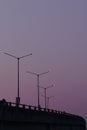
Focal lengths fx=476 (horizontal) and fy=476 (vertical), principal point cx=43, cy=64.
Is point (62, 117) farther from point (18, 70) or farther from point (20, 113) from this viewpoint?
point (20, 113)

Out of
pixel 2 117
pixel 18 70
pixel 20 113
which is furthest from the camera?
pixel 18 70

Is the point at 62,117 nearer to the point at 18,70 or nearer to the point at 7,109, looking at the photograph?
the point at 18,70

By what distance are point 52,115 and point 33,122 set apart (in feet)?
47.6

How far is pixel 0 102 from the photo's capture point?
50.4 m

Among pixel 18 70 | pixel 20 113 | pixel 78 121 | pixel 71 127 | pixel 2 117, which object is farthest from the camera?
pixel 78 121

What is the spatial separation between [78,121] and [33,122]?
167ft

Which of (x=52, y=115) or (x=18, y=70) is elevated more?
(x=18, y=70)

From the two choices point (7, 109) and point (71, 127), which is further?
point (71, 127)

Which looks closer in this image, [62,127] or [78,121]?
[62,127]

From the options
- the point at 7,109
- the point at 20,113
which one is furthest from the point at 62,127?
the point at 7,109

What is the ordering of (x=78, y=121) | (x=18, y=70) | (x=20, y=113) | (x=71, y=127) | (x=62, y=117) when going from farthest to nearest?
1. (x=78, y=121)
2. (x=71, y=127)
3. (x=62, y=117)
4. (x=18, y=70)
5. (x=20, y=113)

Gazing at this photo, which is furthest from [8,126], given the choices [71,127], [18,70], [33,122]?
[71,127]

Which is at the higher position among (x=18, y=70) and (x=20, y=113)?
(x=18, y=70)

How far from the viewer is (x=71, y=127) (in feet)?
331
